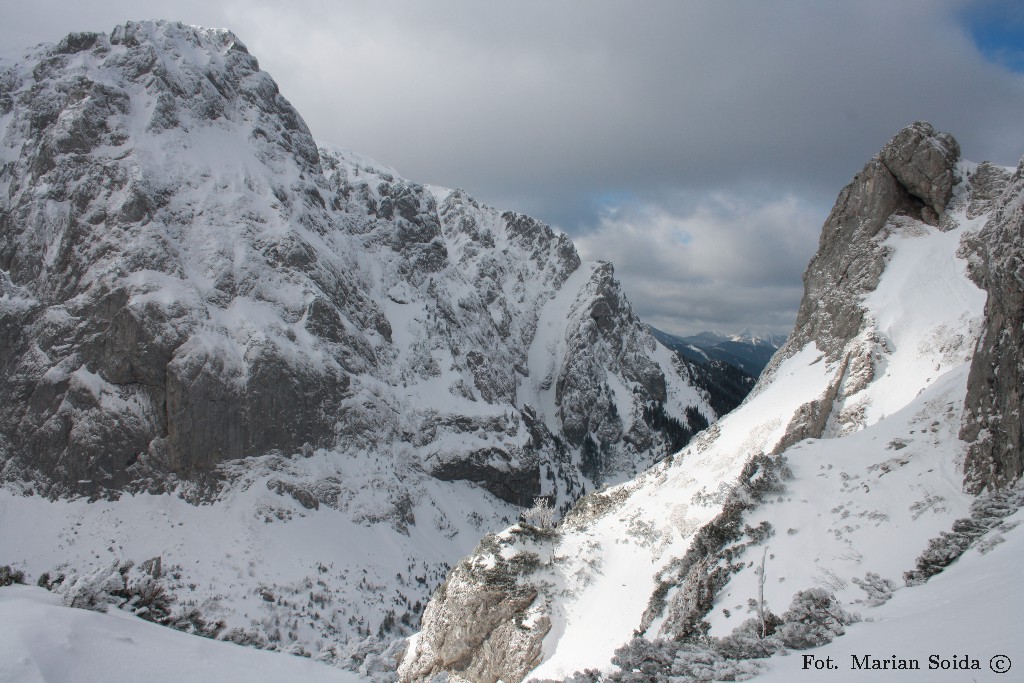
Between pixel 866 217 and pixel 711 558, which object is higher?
pixel 866 217

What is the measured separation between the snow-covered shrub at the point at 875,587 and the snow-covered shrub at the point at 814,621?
2.53 ft

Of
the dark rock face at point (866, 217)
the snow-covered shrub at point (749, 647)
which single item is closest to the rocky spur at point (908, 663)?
the snow-covered shrub at point (749, 647)

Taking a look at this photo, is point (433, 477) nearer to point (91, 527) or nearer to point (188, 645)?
point (91, 527)

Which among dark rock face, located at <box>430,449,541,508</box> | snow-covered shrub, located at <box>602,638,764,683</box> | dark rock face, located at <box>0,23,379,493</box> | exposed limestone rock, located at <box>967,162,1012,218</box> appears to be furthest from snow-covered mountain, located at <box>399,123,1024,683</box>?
dark rock face, located at <box>430,449,541,508</box>

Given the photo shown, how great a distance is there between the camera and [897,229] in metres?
48.5

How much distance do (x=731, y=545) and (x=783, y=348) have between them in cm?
3855

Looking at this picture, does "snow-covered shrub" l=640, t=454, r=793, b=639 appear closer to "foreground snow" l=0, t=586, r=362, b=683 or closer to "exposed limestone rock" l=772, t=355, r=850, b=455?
"exposed limestone rock" l=772, t=355, r=850, b=455

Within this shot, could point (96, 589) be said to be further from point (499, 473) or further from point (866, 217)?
point (499, 473)

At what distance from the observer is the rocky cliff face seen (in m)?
74.4

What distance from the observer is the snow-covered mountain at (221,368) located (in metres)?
66.8

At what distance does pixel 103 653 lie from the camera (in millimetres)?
5762

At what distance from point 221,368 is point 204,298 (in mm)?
10344

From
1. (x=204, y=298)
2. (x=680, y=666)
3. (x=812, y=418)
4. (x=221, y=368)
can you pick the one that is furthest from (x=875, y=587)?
(x=204, y=298)

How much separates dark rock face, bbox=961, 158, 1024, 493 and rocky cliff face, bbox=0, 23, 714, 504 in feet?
251
